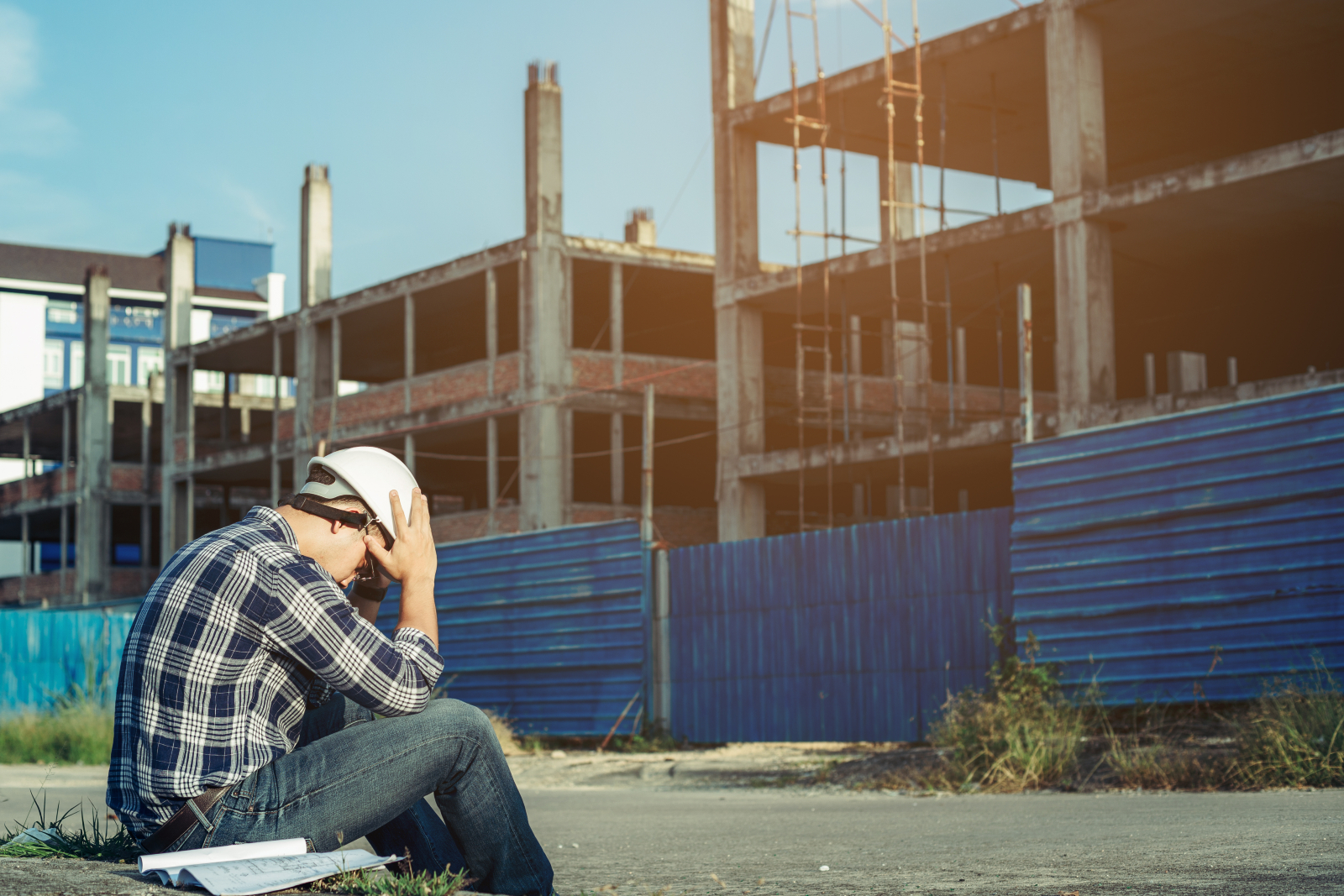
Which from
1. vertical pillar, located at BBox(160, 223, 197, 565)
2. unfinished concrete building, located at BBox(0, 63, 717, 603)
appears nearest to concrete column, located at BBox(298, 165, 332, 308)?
unfinished concrete building, located at BBox(0, 63, 717, 603)

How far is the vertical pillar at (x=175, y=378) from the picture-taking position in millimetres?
33469

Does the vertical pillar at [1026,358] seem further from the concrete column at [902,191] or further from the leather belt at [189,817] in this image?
the concrete column at [902,191]

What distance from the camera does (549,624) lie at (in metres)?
15.2

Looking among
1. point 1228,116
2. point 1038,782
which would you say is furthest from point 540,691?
point 1228,116

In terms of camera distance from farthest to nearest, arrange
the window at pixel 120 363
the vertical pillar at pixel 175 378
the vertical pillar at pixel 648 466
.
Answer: the window at pixel 120 363 → the vertical pillar at pixel 175 378 → the vertical pillar at pixel 648 466

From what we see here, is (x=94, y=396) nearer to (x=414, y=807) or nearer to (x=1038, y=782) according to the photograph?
(x=1038, y=782)

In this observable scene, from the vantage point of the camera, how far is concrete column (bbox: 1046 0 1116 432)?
59.4 ft

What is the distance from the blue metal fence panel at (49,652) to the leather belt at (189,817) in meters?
15.1

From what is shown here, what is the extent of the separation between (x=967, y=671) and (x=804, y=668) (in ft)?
6.11

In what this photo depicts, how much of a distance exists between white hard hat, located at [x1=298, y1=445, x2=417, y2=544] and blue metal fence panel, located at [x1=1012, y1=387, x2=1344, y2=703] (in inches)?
270

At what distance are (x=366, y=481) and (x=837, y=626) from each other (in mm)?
9414

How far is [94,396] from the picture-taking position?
3647 cm

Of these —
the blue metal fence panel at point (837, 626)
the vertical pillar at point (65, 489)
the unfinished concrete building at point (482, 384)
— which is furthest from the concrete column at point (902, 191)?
the vertical pillar at point (65, 489)

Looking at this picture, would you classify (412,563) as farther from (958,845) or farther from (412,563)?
(958,845)
